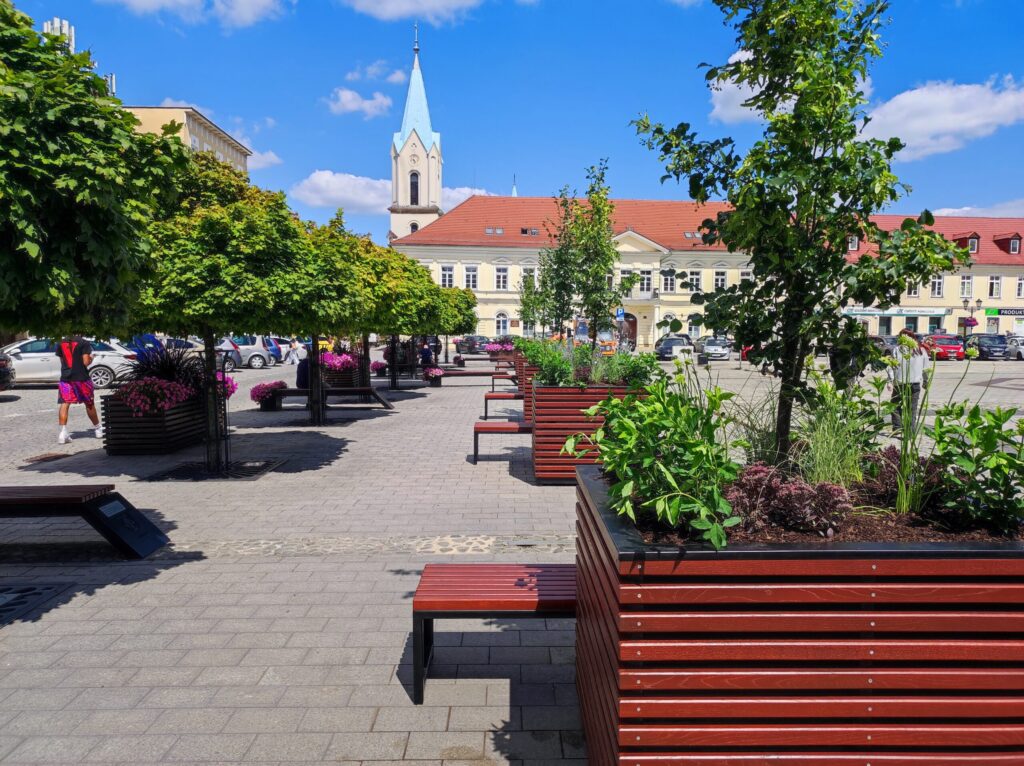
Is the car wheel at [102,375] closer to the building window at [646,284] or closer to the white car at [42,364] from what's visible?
the white car at [42,364]

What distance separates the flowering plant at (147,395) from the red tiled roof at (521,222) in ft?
162

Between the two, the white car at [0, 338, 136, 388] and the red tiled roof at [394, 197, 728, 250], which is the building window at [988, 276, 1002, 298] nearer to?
the red tiled roof at [394, 197, 728, 250]

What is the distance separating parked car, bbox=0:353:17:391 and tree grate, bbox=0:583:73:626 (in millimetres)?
17119

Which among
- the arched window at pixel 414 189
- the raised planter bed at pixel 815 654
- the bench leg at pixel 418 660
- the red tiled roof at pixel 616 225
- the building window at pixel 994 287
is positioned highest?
the arched window at pixel 414 189

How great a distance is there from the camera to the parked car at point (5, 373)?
18.9 metres

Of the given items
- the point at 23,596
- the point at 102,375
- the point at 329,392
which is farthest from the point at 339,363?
the point at 23,596

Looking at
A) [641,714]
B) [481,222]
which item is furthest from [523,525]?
[481,222]

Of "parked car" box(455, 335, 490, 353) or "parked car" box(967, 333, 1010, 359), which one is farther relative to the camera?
"parked car" box(455, 335, 490, 353)

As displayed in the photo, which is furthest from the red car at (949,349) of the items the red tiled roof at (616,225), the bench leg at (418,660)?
the bench leg at (418,660)

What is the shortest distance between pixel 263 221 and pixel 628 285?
7252mm

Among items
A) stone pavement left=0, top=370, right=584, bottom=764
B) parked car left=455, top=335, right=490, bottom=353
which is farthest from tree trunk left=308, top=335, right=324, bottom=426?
parked car left=455, top=335, right=490, bottom=353

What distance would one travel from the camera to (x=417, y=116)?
73.7 m

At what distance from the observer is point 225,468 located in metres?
9.12

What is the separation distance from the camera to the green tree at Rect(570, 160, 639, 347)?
44.6 feet
